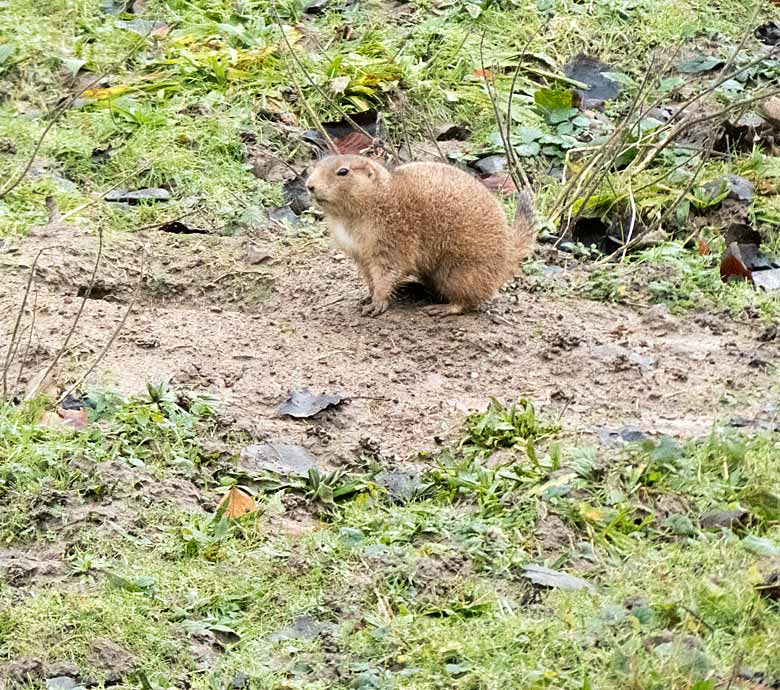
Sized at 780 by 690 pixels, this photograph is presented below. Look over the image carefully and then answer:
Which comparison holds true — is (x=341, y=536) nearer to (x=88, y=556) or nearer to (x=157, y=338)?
(x=88, y=556)

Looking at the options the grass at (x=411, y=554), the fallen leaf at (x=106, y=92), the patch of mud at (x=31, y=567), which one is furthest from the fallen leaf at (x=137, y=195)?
the patch of mud at (x=31, y=567)

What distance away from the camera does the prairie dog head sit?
593cm

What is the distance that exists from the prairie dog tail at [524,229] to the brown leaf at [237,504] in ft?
7.33

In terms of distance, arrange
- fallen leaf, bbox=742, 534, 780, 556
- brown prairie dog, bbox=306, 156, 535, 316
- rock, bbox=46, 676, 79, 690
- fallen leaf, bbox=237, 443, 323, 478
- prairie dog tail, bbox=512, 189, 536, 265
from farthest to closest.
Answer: prairie dog tail, bbox=512, 189, 536, 265
brown prairie dog, bbox=306, 156, 535, 316
fallen leaf, bbox=237, 443, 323, 478
fallen leaf, bbox=742, 534, 780, 556
rock, bbox=46, 676, 79, 690

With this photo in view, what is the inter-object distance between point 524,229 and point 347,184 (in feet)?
2.79

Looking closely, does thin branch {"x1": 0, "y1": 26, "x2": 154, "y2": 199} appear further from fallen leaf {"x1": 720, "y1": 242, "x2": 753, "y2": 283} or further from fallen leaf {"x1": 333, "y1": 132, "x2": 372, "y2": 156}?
fallen leaf {"x1": 720, "y1": 242, "x2": 753, "y2": 283}

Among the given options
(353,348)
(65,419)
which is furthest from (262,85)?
(65,419)

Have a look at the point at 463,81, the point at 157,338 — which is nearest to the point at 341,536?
the point at 157,338

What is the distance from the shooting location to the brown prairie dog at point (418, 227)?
232 inches

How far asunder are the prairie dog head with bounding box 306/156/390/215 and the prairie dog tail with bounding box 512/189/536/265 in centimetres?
66

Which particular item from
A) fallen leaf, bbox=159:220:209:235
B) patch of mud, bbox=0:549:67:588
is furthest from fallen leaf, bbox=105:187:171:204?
patch of mud, bbox=0:549:67:588

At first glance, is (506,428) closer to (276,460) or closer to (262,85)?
Answer: (276,460)

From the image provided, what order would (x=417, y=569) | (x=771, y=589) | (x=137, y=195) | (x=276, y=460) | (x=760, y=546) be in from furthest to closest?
(x=137, y=195) < (x=276, y=460) < (x=417, y=569) < (x=760, y=546) < (x=771, y=589)

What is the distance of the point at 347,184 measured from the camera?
595 centimetres
